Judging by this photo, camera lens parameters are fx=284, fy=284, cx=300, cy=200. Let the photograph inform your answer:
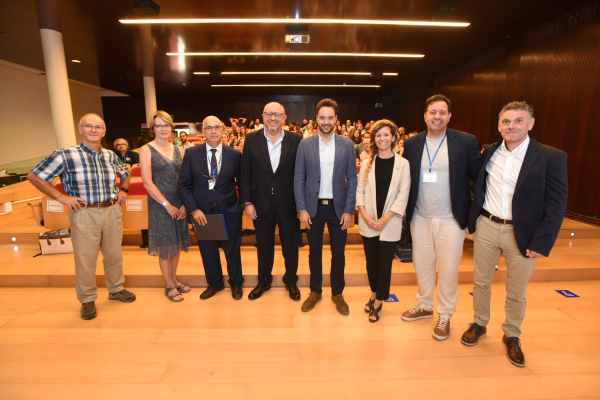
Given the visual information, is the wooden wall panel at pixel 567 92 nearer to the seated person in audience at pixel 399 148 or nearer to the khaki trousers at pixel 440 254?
the seated person in audience at pixel 399 148

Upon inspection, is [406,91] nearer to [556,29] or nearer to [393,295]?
[556,29]

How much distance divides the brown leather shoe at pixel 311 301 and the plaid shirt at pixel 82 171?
1.84 meters

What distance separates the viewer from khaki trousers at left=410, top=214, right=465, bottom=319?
1985mm

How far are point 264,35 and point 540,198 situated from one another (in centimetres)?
581

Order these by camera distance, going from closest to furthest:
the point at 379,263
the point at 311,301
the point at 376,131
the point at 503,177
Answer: the point at 503,177 < the point at 376,131 < the point at 379,263 < the point at 311,301

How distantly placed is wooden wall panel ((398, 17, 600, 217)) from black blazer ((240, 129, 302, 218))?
5.01 meters

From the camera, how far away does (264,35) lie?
5.88 meters

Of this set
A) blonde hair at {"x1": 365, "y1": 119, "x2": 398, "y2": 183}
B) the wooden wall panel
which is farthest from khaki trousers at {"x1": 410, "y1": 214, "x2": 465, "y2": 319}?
the wooden wall panel

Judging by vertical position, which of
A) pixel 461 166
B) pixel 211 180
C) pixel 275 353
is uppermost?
pixel 461 166

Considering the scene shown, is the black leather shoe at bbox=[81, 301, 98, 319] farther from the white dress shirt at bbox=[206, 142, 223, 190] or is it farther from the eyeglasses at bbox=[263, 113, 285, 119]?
the eyeglasses at bbox=[263, 113, 285, 119]

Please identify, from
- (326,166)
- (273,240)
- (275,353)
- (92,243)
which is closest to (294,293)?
(273,240)

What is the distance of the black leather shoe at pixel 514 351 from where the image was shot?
1793 mm

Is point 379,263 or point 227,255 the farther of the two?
point 227,255

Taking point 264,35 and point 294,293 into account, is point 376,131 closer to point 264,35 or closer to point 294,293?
point 294,293
